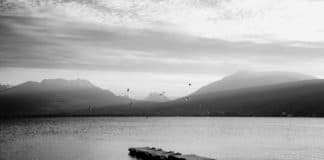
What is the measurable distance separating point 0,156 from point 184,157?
1266 inches

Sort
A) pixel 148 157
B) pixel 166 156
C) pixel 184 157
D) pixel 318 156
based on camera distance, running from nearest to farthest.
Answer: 1. pixel 184 157
2. pixel 166 156
3. pixel 148 157
4. pixel 318 156

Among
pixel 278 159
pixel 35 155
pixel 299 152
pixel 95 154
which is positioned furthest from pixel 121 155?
pixel 299 152

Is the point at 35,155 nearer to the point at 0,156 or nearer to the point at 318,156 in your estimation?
the point at 0,156

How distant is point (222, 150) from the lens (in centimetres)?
6888

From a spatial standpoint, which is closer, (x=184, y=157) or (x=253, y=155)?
(x=184, y=157)

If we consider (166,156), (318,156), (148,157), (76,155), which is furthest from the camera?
(76,155)

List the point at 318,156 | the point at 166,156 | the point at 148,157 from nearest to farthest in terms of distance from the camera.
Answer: the point at 166,156 < the point at 148,157 < the point at 318,156

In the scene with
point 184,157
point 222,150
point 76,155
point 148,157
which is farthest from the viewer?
point 222,150

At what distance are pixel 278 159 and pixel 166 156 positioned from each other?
18.0 m

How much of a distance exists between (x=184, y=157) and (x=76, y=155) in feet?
79.5

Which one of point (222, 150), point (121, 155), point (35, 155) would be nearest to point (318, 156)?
point (222, 150)

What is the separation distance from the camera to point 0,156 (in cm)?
6075

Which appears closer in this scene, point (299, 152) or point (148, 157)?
point (148, 157)

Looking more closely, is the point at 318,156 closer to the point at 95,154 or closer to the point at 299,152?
the point at 299,152
